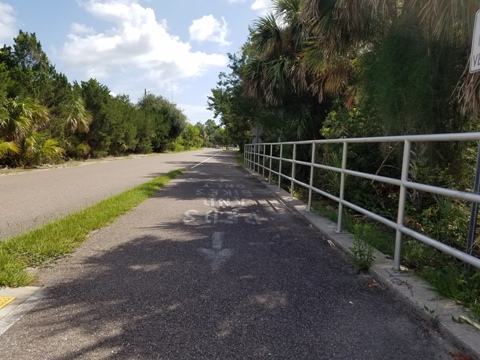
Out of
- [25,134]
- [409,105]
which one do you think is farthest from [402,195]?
[25,134]

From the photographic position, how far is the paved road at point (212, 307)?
90.6 inches

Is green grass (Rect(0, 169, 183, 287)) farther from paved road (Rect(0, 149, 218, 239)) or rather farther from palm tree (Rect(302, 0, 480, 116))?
palm tree (Rect(302, 0, 480, 116))

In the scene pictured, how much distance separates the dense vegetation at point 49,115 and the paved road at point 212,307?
12912mm

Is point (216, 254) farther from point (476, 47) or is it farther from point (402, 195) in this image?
point (476, 47)

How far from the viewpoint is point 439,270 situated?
11.1 ft

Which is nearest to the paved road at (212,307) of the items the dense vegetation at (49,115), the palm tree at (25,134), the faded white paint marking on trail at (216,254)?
the faded white paint marking on trail at (216,254)

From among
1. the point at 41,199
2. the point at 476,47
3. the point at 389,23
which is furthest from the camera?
the point at 41,199

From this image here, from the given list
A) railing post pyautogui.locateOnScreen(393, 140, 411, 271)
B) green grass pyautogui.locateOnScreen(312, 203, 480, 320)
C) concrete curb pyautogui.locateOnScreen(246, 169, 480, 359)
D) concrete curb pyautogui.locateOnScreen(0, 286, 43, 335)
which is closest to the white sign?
railing post pyautogui.locateOnScreen(393, 140, 411, 271)

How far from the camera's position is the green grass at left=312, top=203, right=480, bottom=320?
9.23 feet

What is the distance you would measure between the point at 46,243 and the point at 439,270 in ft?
13.9

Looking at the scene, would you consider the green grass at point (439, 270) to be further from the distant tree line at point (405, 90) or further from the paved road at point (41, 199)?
the paved road at point (41, 199)

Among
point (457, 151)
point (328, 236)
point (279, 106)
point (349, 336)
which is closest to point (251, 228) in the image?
point (328, 236)

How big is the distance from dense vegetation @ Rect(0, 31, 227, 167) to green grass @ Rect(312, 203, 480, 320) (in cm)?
1460

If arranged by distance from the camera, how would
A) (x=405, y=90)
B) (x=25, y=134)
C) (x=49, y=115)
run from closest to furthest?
1. (x=405, y=90)
2. (x=25, y=134)
3. (x=49, y=115)
